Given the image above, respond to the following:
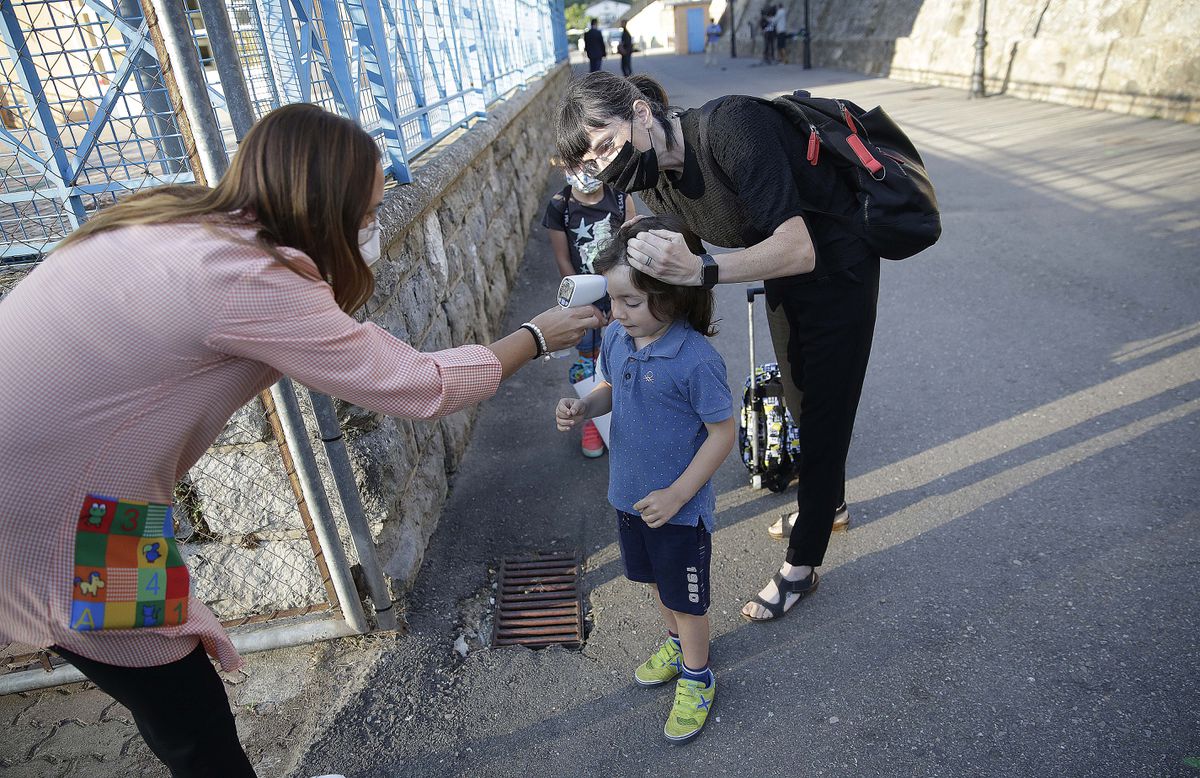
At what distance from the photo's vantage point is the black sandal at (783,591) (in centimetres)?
276

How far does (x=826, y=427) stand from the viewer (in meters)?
2.55

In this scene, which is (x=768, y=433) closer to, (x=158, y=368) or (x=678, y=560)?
(x=678, y=560)

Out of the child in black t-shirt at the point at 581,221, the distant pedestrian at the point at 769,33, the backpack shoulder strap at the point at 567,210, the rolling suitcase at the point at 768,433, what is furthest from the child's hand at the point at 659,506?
the distant pedestrian at the point at 769,33

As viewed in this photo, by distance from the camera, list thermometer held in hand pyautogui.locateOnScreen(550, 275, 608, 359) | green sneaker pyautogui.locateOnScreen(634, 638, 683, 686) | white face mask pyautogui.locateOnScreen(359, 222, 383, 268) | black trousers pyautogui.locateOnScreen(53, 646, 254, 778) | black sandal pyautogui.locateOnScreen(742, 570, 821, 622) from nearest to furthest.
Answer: black trousers pyautogui.locateOnScreen(53, 646, 254, 778) < white face mask pyautogui.locateOnScreen(359, 222, 383, 268) < thermometer held in hand pyautogui.locateOnScreen(550, 275, 608, 359) < green sneaker pyautogui.locateOnScreen(634, 638, 683, 686) < black sandal pyautogui.locateOnScreen(742, 570, 821, 622)

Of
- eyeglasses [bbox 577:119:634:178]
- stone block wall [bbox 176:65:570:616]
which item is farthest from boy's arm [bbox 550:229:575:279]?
eyeglasses [bbox 577:119:634:178]

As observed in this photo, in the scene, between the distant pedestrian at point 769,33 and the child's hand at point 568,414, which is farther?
the distant pedestrian at point 769,33

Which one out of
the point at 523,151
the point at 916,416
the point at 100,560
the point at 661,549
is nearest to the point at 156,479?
the point at 100,560

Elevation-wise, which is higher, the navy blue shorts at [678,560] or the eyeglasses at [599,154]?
the eyeglasses at [599,154]

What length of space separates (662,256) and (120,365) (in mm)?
1204

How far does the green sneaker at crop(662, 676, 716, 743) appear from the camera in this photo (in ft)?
7.57

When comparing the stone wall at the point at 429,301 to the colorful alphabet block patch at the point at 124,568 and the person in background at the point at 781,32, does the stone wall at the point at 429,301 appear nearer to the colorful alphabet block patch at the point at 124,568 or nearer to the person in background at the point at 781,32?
the colorful alphabet block patch at the point at 124,568

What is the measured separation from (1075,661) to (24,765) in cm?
344

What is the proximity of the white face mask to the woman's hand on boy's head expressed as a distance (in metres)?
0.63

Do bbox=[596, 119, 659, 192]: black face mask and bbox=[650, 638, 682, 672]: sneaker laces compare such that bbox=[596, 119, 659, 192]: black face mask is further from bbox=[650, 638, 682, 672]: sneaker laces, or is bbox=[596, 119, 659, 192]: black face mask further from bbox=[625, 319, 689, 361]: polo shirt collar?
bbox=[650, 638, 682, 672]: sneaker laces
